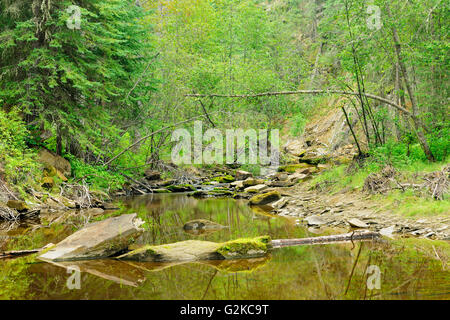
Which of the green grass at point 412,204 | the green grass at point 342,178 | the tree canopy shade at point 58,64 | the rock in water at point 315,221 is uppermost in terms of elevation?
the tree canopy shade at point 58,64

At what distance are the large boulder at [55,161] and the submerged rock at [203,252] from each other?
831 centimetres

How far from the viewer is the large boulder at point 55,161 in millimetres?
12519

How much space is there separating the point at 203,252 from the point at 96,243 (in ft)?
5.35

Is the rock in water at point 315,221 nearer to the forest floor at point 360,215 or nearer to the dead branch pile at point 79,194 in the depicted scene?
the forest floor at point 360,215

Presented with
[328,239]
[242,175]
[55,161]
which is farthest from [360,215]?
→ [242,175]

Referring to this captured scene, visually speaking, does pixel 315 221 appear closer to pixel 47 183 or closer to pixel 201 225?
pixel 201 225

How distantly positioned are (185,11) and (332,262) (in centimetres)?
3087

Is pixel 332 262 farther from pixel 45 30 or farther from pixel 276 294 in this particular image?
pixel 45 30

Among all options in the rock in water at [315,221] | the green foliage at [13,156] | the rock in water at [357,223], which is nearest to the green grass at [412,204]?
→ the rock in water at [357,223]

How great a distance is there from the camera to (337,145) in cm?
2244

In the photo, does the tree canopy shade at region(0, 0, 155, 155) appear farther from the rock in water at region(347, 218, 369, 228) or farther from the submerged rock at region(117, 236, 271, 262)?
the rock in water at region(347, 218, 369, 228)

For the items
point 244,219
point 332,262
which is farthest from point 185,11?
point 332,262

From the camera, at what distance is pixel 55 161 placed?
12812 mm
